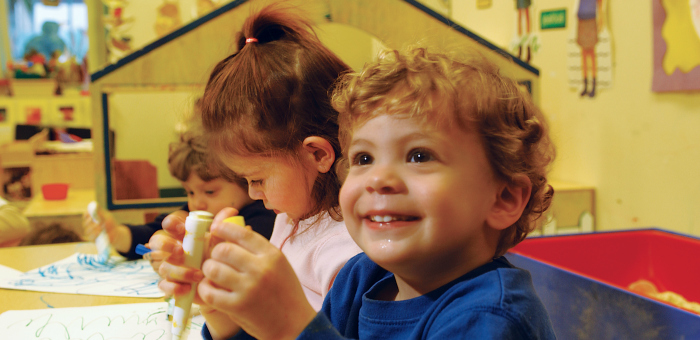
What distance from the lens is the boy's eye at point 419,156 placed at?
388 millimetres

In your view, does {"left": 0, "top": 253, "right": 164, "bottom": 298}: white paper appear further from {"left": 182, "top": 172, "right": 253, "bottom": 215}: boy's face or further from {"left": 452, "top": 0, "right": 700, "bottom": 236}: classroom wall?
{"left": 452, "top": 0, "right": 700, "bottom": 236}: classroom wall

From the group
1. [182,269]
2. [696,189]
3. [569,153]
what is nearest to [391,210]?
[182,269]

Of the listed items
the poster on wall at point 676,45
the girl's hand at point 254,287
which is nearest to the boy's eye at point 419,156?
the girl's hand at point 254,287

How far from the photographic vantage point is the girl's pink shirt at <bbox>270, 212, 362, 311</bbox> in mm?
587

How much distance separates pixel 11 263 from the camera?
947 mm

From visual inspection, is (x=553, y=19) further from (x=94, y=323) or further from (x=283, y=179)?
(x=94, y=323)

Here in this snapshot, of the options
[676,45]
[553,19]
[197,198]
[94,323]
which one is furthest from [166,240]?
[553,19]

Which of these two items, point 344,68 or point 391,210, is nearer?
point 391,210

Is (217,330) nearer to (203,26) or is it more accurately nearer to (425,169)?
(425,169)

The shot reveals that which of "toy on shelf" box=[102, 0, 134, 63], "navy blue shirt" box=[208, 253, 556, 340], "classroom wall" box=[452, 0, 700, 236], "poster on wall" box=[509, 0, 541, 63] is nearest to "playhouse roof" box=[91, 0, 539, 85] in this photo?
"classroom wall" box=[452, 0, 700, 236]

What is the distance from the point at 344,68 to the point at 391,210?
0.33 m

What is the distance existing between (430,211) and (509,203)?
9 cm

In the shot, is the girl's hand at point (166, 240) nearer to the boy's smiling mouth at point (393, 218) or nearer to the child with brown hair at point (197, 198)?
the boy's smiling mouth at point (393, 218)

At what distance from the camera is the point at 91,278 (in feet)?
2.79
